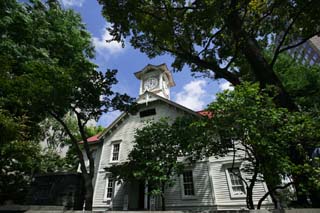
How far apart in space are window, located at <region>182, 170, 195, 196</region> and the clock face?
964 cm

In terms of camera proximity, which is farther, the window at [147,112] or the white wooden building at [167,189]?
the window at [147,112]

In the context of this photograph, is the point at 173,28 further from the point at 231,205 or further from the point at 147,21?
the point at 231,205

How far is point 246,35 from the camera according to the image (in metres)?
8.91

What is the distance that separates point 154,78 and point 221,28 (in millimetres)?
10881

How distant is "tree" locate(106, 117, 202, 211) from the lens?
973 centimetres

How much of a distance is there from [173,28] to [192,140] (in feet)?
20.3

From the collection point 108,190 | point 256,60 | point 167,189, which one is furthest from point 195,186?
point 256,60

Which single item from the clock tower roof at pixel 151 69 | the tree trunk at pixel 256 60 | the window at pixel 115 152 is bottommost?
the window at pixel 115 152

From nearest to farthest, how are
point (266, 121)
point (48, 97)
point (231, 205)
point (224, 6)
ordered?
1. point (266, 121)
2. point (224, 6)
3. point (48, 97)
4. point (231, 205)

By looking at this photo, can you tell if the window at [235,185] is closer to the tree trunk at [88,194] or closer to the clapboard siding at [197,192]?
the clapboard siding at [197,192]

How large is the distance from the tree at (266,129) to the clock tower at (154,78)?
12804 millimetres

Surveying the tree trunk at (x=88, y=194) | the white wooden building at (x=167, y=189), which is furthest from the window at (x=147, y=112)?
the tree trunk at (x=88, y=194)

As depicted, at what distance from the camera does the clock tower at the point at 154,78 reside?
19422 mm

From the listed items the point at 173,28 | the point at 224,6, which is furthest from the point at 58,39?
the point at 224,6
